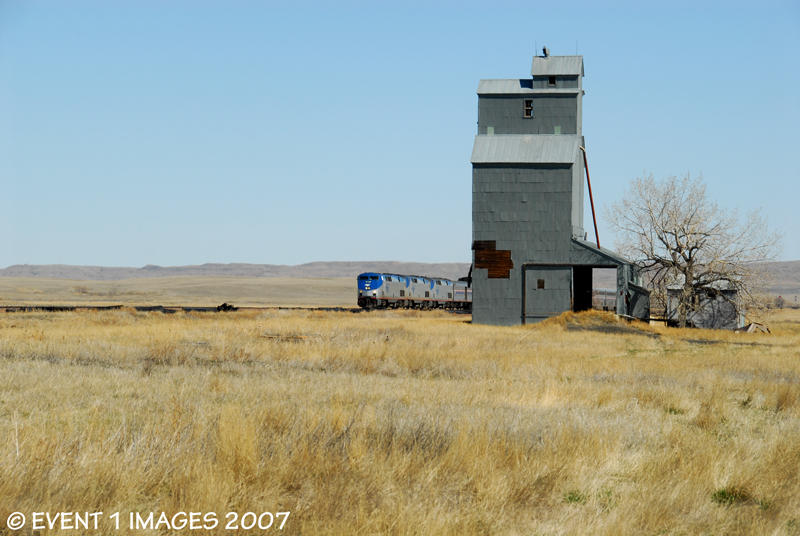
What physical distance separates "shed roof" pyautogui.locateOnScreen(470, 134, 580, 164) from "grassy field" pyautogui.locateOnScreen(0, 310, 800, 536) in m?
23.7

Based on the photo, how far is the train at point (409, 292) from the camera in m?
67.5

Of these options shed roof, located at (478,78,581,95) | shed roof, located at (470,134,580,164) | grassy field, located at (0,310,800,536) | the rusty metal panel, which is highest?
shed roof, located at (478,78,581,95)

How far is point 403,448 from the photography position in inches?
343

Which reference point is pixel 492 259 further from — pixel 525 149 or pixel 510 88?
pixel 510 88

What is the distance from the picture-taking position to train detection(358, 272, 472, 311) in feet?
221

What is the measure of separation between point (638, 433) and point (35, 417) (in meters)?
7.82

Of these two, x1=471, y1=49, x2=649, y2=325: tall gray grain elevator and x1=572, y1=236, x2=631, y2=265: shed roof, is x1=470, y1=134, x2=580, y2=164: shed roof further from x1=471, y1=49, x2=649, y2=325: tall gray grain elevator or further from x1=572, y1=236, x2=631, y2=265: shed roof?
x1=572, y1=236, x2=631, y2=265: shed roof

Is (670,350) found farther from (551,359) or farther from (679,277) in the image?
(679,277)

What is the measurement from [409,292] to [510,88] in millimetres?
33328

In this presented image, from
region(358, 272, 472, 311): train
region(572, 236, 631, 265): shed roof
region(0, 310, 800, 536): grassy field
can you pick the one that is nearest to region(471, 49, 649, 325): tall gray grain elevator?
region(572, 236, 631, 265): shed roof
